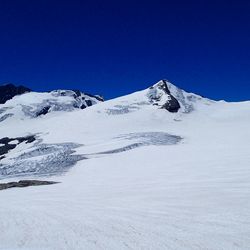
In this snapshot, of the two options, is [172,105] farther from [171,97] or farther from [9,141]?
[9,141]

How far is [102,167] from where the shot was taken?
32.7 m

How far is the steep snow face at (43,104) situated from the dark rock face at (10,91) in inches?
223

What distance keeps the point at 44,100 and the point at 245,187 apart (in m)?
145

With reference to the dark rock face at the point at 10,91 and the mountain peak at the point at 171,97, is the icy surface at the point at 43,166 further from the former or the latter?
the dark rock face at the point at 10,91

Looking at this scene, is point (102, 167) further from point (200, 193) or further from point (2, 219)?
point (2, 219)

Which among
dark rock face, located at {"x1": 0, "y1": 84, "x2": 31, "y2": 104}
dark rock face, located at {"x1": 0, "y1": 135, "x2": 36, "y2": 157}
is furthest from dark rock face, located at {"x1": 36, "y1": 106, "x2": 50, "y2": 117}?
dark rock face, located at {"x1": 0, "y1": 135, "x2": 36, "y2": 157}

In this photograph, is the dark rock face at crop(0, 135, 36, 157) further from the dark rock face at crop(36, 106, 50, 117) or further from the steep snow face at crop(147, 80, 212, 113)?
the dark rock face at crop(36, 106, 50, 117)

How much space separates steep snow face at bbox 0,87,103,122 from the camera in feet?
439

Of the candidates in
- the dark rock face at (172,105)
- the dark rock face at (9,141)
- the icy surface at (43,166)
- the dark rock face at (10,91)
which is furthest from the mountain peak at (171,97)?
the dark rock face at (10,91)

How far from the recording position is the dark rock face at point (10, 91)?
7062 inches

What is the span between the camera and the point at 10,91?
614 feet

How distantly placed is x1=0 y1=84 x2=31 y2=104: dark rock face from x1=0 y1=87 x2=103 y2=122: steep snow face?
223 inches

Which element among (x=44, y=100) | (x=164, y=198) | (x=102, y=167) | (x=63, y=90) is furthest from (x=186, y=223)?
(x=63, y=90)

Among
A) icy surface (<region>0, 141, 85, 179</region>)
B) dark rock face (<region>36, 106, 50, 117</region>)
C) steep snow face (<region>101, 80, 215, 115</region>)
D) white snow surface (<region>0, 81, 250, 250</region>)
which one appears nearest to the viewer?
white snow surface (<region>0, 81, 250, 250</region>)
